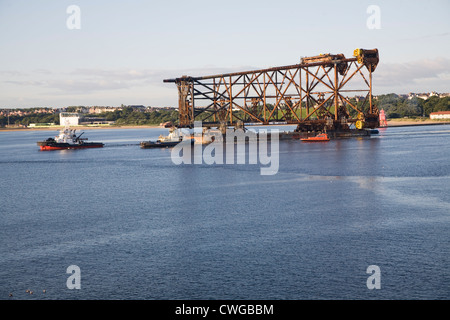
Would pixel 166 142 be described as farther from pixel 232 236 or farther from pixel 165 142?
pixel 232 236

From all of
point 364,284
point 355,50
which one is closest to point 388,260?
point 364,284

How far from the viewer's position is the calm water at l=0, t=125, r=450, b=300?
2356 cm

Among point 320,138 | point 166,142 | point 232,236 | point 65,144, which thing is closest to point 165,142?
point 166,142

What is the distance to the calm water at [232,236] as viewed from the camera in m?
23.6

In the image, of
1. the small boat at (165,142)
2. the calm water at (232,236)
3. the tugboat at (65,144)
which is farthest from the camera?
the tugboat at (65,144)

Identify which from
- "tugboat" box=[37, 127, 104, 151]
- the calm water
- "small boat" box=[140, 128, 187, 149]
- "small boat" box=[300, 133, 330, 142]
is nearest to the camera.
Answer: the calm water

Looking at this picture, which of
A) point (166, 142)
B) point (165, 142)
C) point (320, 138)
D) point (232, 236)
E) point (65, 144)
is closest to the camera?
point (232, 236)

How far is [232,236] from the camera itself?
104 feet

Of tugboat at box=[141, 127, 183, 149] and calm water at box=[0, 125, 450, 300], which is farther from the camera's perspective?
tugboat at box=[141, 127, 183, 149]

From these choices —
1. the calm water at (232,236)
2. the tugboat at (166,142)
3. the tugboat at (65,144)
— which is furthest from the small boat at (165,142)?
the calm water at (232,236)

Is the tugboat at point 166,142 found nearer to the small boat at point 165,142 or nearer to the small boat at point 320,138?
the small boat at point 165,142

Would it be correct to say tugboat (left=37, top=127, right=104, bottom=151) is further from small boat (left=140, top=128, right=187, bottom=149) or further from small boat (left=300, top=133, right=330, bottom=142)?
small boat (left=300, top=133, right=330, bottom=142)

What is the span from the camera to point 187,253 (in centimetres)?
2844

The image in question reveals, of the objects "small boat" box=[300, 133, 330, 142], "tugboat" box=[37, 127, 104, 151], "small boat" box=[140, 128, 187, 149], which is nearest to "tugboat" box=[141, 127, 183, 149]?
"small boat" box=[140, 128, 187, 149]
